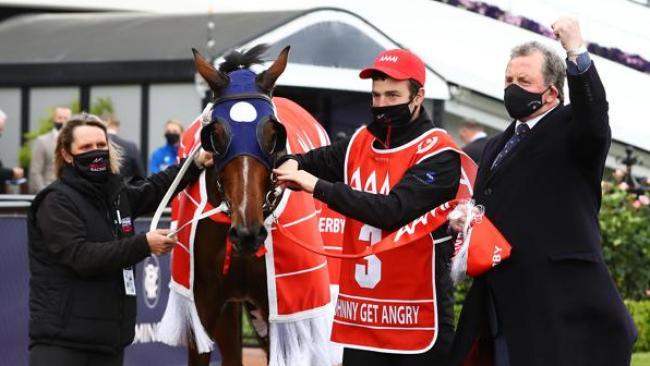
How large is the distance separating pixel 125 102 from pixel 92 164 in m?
11.7

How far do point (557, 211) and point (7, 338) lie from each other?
4238 millimetres

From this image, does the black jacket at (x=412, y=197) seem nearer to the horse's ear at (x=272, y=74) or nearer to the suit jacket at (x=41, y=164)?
the horse's ear at (x=272, y=74)

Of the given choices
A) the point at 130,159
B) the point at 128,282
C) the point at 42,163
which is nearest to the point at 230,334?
the point at 128,282

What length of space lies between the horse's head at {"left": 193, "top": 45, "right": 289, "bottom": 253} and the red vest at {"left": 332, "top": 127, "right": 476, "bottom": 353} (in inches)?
17.0

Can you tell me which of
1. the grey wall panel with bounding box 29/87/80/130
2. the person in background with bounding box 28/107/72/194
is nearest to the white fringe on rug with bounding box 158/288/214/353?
the person in background with bounding box 28/107/72/194

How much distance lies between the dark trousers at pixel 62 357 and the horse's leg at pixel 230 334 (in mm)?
1538

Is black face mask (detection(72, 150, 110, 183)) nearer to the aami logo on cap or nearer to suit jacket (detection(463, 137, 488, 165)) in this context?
the aami logo on cap

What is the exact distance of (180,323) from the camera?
725 cm

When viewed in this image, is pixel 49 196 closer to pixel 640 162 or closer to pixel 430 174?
pixel 430 174

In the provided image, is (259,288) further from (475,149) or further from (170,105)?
(170,105)

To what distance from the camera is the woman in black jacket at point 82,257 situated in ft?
19.7

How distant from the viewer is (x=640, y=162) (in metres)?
17.4

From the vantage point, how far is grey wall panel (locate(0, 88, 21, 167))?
1872cm

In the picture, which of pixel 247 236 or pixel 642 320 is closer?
pixel 247 236
